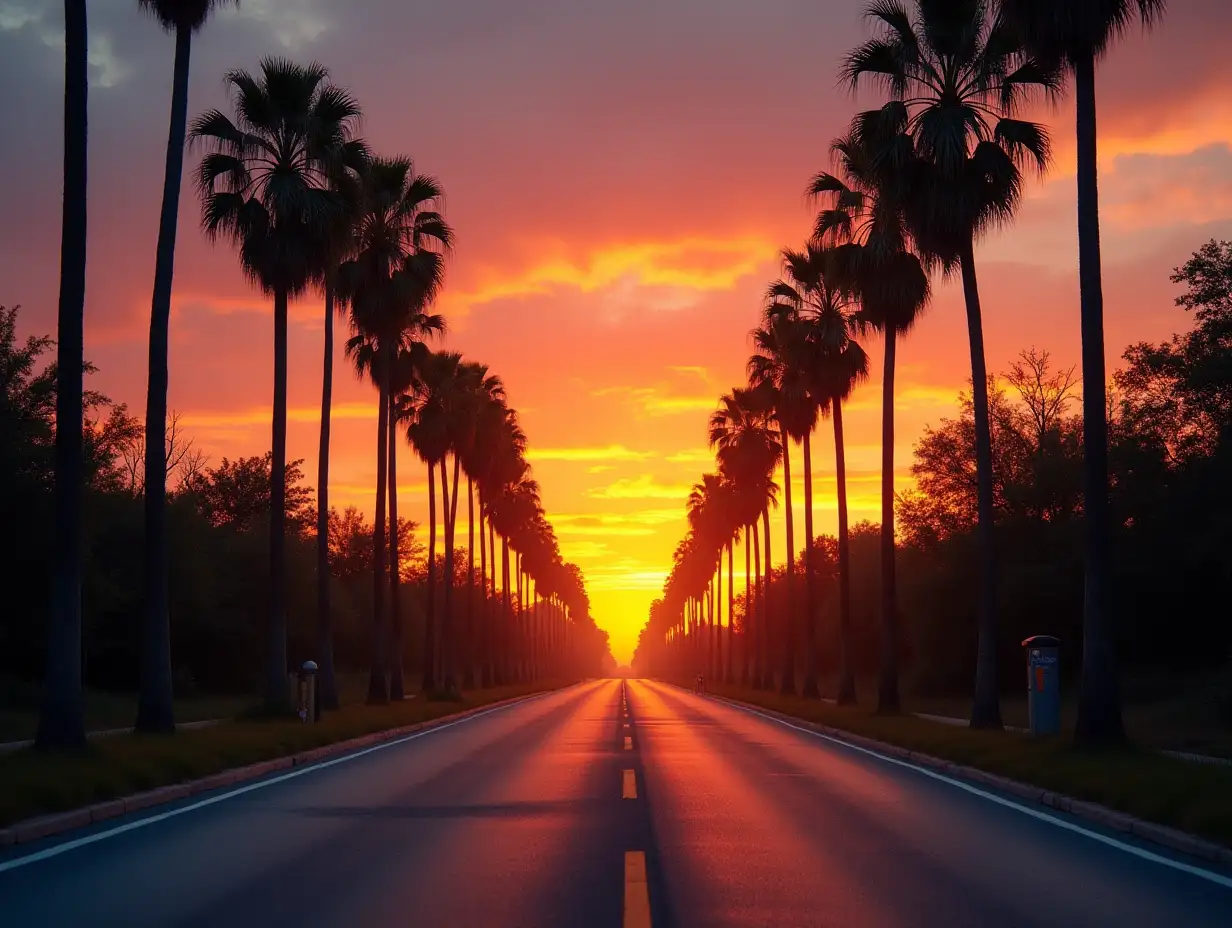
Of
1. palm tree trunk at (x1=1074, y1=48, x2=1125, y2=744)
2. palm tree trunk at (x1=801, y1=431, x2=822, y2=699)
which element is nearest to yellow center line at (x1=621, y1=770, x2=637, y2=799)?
palm tree trunk at (x1=1074, y1=48, x2=1125, y2=744)

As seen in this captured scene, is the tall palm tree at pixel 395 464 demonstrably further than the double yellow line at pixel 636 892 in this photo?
Yes

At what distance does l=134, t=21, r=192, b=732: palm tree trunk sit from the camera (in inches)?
877

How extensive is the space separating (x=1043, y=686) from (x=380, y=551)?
2332 cm

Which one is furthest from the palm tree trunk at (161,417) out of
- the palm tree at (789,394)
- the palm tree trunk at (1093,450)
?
the palm tree at (789,394)

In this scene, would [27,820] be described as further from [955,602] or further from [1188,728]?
[955,602]

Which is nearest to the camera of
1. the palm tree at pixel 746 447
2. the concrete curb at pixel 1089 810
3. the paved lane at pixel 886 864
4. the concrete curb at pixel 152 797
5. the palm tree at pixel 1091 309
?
the paved lane at pixel 886 864

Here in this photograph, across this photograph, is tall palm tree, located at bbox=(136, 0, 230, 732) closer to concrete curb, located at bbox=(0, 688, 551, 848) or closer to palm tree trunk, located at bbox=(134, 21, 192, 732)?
palm tree trunk, located at bbox=(134, 21, 192, 732)

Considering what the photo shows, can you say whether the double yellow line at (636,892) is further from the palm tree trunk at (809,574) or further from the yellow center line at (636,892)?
the palm tree trunk at (809,574)

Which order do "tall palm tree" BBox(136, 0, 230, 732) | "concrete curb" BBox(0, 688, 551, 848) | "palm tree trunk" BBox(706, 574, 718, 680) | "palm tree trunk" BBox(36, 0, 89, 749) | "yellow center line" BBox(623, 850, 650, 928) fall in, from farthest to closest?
"palm tree trunk" BBox(706, 574, 718, 680), "tall palm tree" BBox(136, 0, 230, 732), "palm tree trunk" BBox(36, 0, 89, 749), "concrete curb" BBox(0, 688, 551, 848), "yellow center line" BBox(623, 850, 650, 928)

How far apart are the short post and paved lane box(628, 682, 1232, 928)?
11524 mm

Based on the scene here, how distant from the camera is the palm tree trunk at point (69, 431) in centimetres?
1722

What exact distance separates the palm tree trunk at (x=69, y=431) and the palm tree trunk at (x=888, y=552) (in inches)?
837

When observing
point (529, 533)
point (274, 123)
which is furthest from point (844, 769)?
point (529, 533)

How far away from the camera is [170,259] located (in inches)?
888
